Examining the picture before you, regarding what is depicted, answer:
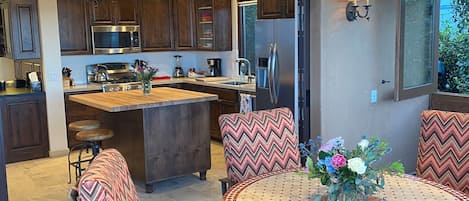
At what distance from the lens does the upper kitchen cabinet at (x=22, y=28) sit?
5863 mm

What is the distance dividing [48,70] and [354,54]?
386 centimetres

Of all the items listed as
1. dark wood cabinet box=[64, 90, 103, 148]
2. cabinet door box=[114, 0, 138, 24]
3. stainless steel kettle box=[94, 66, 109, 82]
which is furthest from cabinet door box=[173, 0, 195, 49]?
dark wood cabinet box=[64, 90, 103, 148]

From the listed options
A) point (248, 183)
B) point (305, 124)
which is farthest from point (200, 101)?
point (248, 183)

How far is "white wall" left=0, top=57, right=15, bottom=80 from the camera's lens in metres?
6.91

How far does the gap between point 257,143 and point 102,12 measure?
14.7ft

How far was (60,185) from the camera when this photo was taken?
4980mm

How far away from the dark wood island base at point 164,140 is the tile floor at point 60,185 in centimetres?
13

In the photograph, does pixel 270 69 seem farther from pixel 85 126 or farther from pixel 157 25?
pixel 157 25

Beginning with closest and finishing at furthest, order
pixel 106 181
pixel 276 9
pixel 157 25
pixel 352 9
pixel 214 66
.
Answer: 1. pixel 106 181
2. pixel 352 9
3. pixel 276 9
4. pixel 157 25
5. pixel 214 66

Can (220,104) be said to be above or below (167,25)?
below

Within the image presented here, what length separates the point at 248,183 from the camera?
251cm

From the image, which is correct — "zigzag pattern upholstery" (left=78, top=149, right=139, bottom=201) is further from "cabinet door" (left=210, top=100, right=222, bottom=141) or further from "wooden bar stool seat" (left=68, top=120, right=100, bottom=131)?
"cabinet door" (left=210, top=100, right=222, bottom=141)

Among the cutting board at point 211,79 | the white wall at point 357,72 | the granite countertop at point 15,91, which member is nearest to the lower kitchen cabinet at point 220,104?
the cutting board at point 211,79

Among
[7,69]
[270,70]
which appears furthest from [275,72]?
[7,69]
